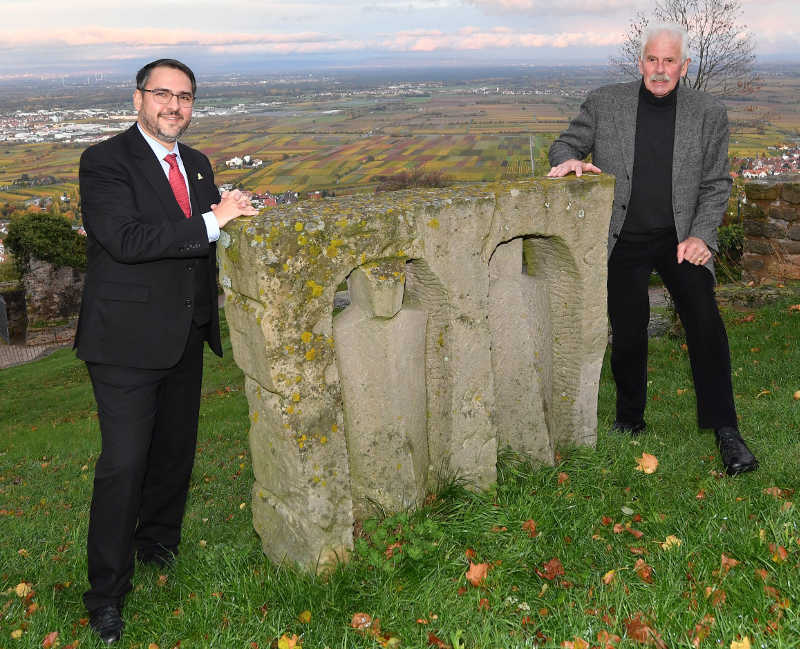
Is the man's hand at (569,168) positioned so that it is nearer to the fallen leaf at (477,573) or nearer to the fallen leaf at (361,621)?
the fallen leaf at (477,573)

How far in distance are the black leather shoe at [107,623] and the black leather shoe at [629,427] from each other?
12.3 ft

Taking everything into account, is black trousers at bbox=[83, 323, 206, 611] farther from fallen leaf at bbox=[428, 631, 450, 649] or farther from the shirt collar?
fallen leaf at bbox=[428, 631, 450, 649]

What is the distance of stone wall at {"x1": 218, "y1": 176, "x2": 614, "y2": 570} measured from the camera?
331cm

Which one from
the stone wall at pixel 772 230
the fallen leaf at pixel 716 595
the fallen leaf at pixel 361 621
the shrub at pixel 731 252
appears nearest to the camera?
the fallen leaf at pixel 716 595

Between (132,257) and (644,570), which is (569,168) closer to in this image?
Answer: (644,570)

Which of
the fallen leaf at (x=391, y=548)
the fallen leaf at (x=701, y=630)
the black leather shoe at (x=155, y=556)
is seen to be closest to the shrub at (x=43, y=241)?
the black leather shoe at (x=155, y=556)

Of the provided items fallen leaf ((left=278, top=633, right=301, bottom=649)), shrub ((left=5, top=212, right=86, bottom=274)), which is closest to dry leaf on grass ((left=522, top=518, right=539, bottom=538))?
fallen leaf ((left=278, top=633, right=301, bottom=649))

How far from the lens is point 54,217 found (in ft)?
104

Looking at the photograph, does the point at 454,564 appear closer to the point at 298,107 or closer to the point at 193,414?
the point at 193,414

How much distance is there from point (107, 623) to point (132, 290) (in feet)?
5.65

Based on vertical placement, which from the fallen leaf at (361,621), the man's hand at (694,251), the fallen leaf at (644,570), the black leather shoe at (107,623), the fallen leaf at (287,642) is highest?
the man's hand at (694,251)

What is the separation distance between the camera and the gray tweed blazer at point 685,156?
4480mm

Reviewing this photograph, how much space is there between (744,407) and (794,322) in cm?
363

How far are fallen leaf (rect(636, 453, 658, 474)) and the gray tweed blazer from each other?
4.57 feet
